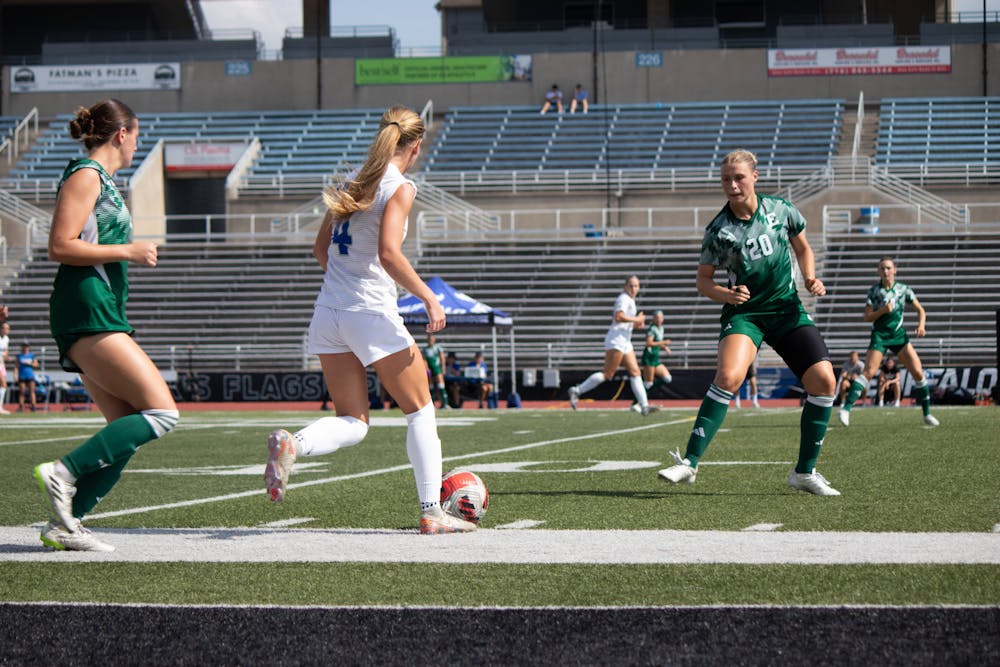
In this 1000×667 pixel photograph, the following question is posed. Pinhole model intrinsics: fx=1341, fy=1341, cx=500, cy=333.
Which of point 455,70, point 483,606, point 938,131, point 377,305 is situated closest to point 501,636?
point 483,606

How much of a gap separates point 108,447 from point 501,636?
2.30 metres

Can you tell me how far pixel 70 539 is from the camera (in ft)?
17.3

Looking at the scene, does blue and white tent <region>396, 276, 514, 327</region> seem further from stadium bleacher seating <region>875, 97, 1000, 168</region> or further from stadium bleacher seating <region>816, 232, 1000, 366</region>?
stadium bleacher seating <region>875, 97, 1000, 168</region>

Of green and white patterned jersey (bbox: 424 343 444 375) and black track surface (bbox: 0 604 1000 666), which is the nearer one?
black track surface (bbox: 0 604 1000 666)

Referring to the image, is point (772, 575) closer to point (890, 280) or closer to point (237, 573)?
point (237, 573)

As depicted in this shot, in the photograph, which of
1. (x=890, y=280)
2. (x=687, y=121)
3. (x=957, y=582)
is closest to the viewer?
(x=957, y=582)

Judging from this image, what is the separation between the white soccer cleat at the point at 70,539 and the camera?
5270 millimetres

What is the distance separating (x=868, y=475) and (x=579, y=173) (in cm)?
3300

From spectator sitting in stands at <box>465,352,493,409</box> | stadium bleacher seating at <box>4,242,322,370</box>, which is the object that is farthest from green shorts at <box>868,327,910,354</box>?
stadium bleacher seating at <box>4,242,322,370</box>

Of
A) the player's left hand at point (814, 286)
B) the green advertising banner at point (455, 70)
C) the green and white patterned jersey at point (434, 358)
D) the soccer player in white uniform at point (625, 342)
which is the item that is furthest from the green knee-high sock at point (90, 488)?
the green advertising banner at point (455, 70)

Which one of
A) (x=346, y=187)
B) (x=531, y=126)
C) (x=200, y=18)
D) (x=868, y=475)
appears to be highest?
(x=200, y=18)

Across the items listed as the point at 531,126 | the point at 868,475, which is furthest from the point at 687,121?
the point at 868,475

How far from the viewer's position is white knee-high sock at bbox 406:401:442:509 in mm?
5797

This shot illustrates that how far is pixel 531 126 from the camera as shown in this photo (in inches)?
1748
